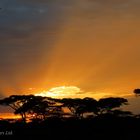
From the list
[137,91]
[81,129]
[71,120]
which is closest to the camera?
[81,129]

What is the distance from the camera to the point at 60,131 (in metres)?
49.2

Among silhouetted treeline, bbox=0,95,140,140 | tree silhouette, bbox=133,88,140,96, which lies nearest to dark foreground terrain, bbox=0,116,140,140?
silhouetted treeline, bbox=0,95,140,140

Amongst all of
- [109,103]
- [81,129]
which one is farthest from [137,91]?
[81,129]

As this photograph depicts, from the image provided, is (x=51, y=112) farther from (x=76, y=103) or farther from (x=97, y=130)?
(x=97, y=130)

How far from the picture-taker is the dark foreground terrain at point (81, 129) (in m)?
46.5

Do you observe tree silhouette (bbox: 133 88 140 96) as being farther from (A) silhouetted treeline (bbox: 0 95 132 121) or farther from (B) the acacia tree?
(B) the acacia tree

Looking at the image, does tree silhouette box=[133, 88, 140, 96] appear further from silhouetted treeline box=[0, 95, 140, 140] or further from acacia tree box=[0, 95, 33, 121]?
acacia tree box=[0, 95, 33, 121]

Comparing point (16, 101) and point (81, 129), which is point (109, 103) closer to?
point (16, 101)

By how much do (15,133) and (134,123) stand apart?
47.9 ft

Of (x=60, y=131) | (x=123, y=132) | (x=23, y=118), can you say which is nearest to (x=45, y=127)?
(x=60, y=131)

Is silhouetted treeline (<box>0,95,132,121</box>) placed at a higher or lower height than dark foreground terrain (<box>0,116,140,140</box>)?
higher

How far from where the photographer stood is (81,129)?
164ft

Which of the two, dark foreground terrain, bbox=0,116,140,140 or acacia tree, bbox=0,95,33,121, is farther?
acacia tree, bbox=0,95,33,121

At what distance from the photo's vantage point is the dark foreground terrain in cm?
4647
